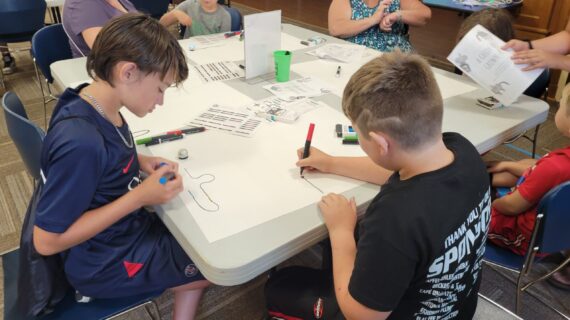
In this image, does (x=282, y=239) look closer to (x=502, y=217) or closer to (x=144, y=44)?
(x=144, y=44)

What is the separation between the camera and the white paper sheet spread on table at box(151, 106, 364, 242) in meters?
0.92

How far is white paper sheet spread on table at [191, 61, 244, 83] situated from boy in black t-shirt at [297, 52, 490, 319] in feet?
3.05

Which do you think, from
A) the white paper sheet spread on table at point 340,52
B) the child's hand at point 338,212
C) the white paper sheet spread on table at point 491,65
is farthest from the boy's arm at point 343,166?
the white paper sheet spread on table at point 340,52

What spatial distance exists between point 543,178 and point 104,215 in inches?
46.3

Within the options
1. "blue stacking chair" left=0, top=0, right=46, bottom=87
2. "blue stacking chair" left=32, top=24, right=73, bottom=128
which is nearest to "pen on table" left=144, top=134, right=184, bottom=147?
"blue stacking chair" left=32, top=24, right=73, bottom=128

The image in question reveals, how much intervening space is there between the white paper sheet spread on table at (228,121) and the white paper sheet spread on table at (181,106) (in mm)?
38

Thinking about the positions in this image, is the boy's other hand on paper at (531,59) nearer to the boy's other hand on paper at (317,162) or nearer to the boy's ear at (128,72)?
the boy's other hand on paper at (317,162)

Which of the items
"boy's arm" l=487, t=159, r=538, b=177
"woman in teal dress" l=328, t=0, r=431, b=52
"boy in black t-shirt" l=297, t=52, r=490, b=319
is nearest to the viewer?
"boy in black t-shirt" l=297, t=52, r=490, b=319

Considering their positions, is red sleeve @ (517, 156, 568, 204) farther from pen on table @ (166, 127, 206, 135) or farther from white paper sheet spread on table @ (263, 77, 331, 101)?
pen on table @ (166, 127, 206, 135)

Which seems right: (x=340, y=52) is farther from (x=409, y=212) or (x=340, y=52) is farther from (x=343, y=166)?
(x=409, y=212)

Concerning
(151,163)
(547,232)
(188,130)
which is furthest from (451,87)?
(151,163)

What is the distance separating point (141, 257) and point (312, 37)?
62.6 inches

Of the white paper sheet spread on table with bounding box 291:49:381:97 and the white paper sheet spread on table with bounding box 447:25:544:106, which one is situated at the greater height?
→ the white paper sheet spread on table with bounding box 447:25:544:106

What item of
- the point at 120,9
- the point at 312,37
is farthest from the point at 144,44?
the point at 312,37
